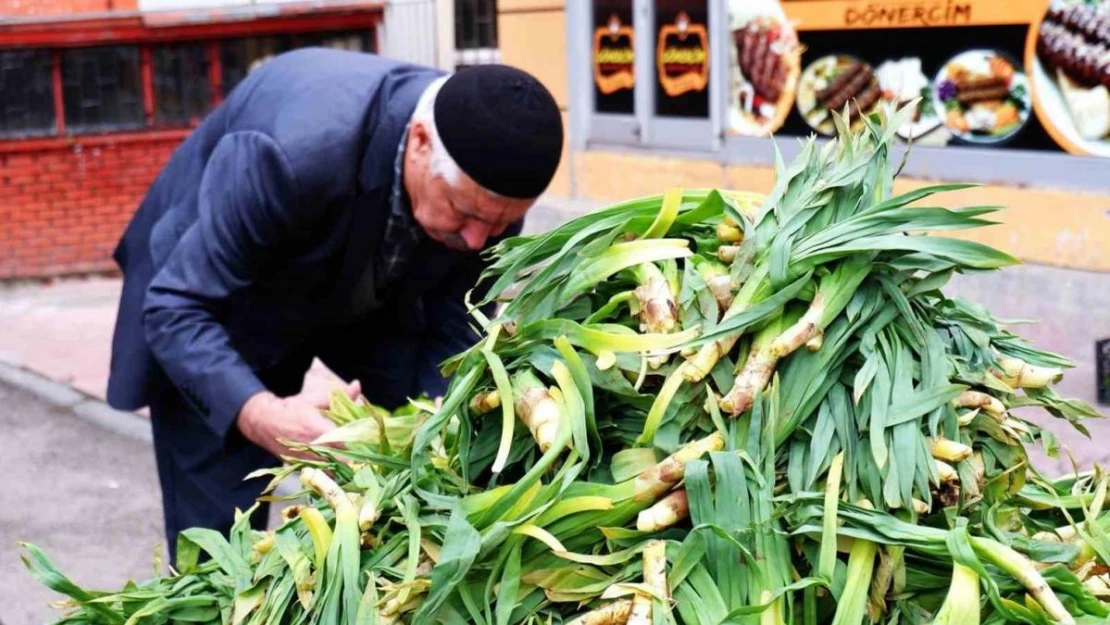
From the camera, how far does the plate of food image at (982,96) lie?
602cm

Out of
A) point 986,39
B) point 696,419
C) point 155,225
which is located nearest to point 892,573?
point 696,419

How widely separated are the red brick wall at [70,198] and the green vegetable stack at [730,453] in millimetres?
9243

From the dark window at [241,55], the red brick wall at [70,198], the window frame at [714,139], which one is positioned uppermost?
the dark window at [241,55]

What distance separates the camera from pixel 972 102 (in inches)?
244

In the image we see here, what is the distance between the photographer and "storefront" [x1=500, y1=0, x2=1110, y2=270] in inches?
229

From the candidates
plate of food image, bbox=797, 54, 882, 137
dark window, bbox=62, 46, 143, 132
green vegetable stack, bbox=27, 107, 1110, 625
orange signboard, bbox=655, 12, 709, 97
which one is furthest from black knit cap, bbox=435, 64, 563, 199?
dark window, bbox=62, 46, 143, 132

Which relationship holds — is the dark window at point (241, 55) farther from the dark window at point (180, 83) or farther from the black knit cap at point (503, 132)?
the black knit cap at point (503, 132)

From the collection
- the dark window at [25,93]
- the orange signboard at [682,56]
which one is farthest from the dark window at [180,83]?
the orange signboard at [682,56]

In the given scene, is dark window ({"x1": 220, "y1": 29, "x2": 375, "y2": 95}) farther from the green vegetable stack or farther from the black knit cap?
the green vegetable stack

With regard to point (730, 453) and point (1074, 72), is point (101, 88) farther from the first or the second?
point (730, 453)

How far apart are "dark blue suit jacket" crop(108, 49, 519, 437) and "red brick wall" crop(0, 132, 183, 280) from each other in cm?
757

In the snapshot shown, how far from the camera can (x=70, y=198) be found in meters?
10.5

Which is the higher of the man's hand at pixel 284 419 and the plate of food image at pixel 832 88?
the plate of food image at pixel 832 88

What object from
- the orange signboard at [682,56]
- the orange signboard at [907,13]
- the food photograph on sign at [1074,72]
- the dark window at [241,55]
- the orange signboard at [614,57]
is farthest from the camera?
the dark window at [241,55]
